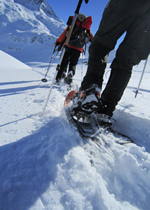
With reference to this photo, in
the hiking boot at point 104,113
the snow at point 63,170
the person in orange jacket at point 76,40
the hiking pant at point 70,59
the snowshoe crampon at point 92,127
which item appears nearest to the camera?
the snow at point 63,170

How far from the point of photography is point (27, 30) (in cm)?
10212

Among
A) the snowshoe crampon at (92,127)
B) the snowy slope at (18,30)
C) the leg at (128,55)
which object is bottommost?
the snowshoe crampon at (92,127)

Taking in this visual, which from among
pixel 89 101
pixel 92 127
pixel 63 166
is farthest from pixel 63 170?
pixel 89 101

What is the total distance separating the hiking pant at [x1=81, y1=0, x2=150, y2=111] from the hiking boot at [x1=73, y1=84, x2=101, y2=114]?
8 centimetres

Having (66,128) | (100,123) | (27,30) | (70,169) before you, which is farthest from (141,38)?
(27,30)

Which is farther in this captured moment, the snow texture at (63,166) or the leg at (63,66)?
the leg at (63,66)

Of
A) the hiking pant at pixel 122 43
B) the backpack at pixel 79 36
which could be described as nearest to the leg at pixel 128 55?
the hiking pant at pixel 122 43

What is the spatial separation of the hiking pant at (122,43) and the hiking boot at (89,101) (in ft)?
0.27

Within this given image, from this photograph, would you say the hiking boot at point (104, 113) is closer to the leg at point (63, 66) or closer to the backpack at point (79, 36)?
the leg at point (63, 66)

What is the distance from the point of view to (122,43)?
1124mm

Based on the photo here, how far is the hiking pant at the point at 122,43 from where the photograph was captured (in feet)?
3.34

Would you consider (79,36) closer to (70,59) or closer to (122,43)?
(70,59)

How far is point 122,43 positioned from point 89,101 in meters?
0.58

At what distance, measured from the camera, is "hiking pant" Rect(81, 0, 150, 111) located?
1020mm
